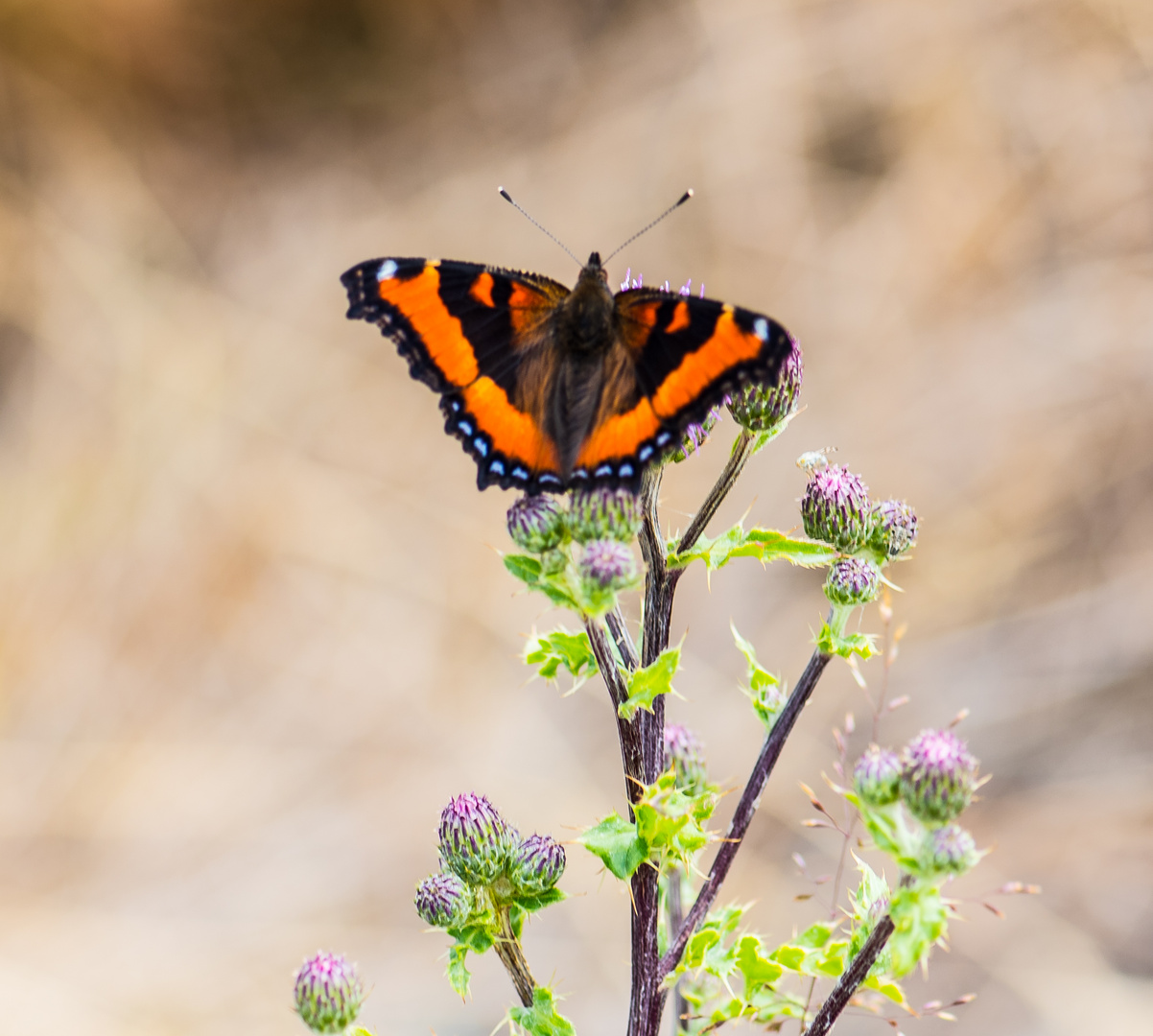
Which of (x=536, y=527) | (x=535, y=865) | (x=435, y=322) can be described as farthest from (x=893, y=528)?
(x=435, y=322)

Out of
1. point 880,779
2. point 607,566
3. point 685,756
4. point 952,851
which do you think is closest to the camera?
point 952,851

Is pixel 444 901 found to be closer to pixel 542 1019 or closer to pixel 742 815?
pixel 542 1019

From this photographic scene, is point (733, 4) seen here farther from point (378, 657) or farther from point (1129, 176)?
point (378, 657)

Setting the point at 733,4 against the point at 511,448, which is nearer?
the point at 511,448

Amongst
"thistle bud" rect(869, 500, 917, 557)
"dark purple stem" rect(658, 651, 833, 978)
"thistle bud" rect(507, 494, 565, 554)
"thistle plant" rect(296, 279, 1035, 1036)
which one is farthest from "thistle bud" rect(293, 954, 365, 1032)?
"thistle bud" rect(869, 500, 917, 557)

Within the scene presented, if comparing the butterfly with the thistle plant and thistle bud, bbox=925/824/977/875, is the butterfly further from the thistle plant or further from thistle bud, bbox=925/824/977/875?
thistle bud, bbox=925/824/977/875

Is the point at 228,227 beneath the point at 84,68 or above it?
beneath

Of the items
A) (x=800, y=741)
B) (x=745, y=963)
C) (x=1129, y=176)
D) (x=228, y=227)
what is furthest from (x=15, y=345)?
(x=1129, y=176)
